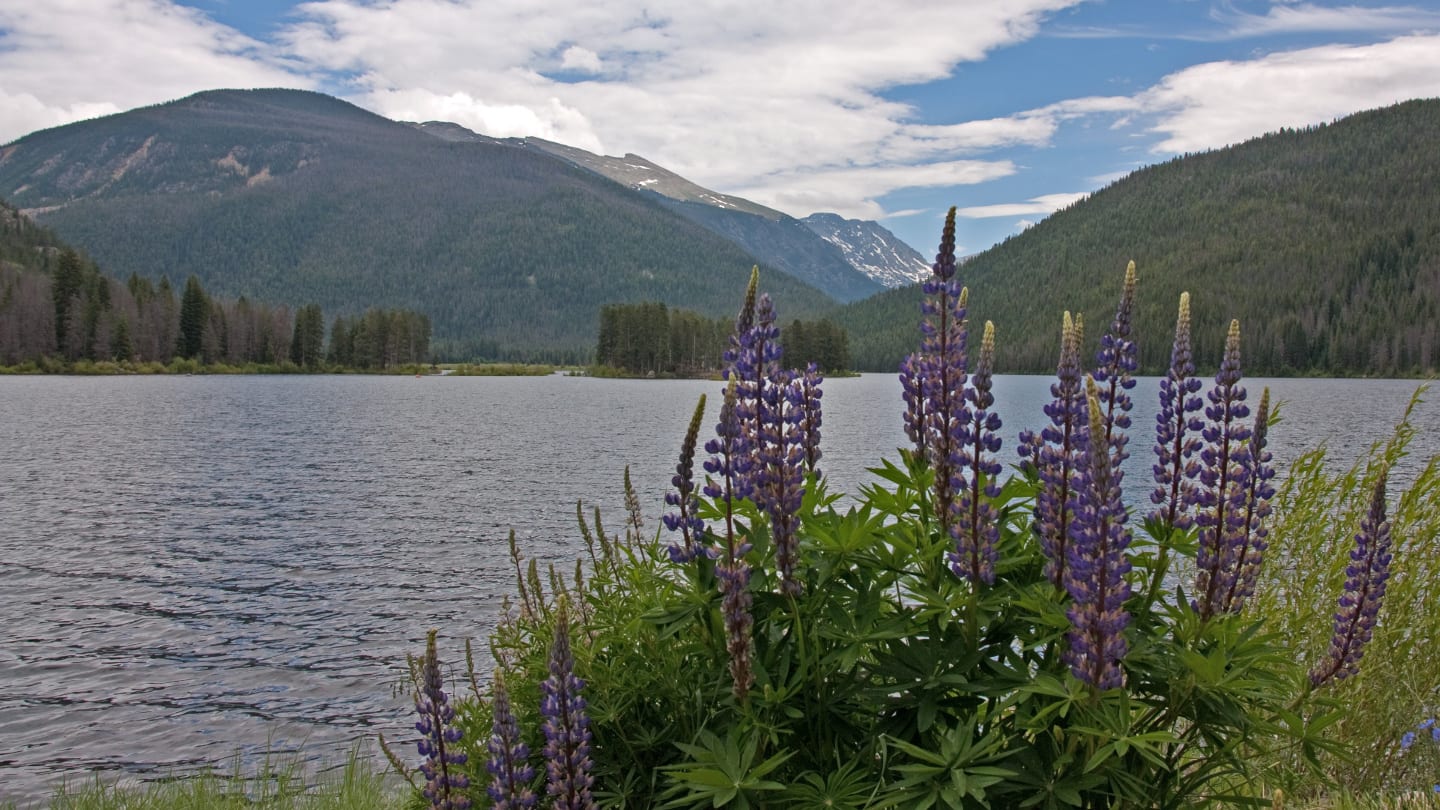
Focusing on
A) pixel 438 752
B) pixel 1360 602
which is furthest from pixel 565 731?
pixel 1360 602

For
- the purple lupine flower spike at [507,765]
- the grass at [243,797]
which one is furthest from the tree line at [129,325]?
the purple lupine flower spike at [507,765]

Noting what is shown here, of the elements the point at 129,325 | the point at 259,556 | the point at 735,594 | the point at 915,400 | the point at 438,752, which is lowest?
the point at 259,556

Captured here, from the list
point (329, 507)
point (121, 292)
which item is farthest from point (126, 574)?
Result: point (121, 292)

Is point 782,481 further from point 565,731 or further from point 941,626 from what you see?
point 565,731

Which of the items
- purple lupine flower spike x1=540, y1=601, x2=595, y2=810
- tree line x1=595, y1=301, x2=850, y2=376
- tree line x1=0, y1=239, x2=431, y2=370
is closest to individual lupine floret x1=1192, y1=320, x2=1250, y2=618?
purple lupine flower spike x1=540, y1=601, x2=595, y2=810

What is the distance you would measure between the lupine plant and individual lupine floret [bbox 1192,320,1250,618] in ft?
0.06

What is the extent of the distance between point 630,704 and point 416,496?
38.0 meters

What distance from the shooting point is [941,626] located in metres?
4.26

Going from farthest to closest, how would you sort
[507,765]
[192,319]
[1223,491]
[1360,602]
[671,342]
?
[671,342] → [192,319] → [1360,602] → [1223,491] → [507,765]

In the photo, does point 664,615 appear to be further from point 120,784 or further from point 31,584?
point 31,584

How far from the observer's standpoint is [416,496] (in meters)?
41.0

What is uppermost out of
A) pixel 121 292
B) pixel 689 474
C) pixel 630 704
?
pixel 121 292

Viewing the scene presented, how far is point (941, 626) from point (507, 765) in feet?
7.62

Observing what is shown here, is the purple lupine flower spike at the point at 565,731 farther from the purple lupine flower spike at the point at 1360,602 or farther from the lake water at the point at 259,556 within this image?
the lake water at the point at 259,556
